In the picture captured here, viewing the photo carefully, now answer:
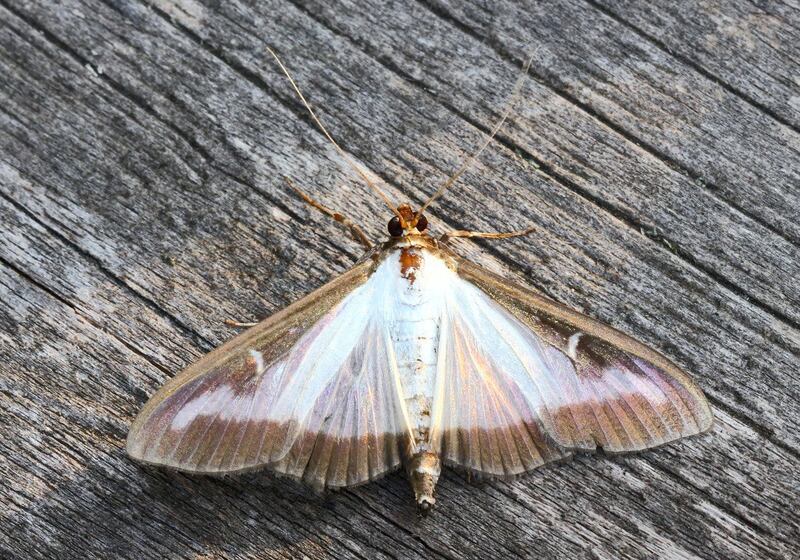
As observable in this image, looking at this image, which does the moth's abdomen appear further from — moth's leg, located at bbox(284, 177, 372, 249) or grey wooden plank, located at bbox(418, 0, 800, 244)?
grey wooden plank, located at bbox(418, 0, 800, 244)

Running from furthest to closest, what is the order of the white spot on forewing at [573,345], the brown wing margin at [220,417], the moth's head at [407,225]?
the moth's head at [407,225] < the white spot on forewing at [573,345] < the brown wing margin at [220,417]

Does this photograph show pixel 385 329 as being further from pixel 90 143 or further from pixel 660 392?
pixel 90 143

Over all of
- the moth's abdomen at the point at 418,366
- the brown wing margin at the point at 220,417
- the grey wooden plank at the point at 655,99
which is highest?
the grey wooden plank at the point at 655,99

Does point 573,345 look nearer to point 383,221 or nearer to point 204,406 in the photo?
point 383,221

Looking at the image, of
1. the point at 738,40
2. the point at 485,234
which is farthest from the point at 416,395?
the point at 738,40

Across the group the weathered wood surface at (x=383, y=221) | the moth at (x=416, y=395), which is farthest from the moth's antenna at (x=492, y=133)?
the moth at (x=416, y=395)

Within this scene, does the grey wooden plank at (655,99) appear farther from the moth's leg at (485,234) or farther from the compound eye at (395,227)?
the compound eye at (395,227)

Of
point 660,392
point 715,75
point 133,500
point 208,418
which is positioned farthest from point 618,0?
point 133,500
